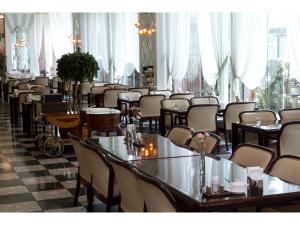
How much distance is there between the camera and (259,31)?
893 cm

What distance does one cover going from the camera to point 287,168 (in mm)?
3523

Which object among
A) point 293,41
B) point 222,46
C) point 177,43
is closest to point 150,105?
point 222,46

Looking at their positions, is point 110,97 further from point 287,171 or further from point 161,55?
point 287,171

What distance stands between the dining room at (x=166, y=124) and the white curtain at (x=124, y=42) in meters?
0.03

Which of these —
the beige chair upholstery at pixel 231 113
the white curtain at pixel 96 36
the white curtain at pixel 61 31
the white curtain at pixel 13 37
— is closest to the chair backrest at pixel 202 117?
the beige chair upholstery at pixel 231 113

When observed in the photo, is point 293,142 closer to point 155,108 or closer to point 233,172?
point 233,172

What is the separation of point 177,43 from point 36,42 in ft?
41.3

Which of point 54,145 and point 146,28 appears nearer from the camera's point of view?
point 54,145

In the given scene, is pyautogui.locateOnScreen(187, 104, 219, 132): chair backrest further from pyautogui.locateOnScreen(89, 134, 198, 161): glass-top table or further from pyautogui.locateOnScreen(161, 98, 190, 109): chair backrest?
pyautogui.locateOnScreen(89, 134, 198, 161): glass-top table

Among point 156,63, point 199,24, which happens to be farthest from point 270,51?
point 156,63

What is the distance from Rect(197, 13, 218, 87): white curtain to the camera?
10422mm

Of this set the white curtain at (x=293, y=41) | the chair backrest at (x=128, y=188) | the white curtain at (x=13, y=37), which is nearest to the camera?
the chair backrest at (x=128, y=188)

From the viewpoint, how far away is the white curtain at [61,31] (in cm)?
2041

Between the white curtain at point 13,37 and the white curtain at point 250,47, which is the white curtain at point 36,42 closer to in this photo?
the white curtain at point 13,37
